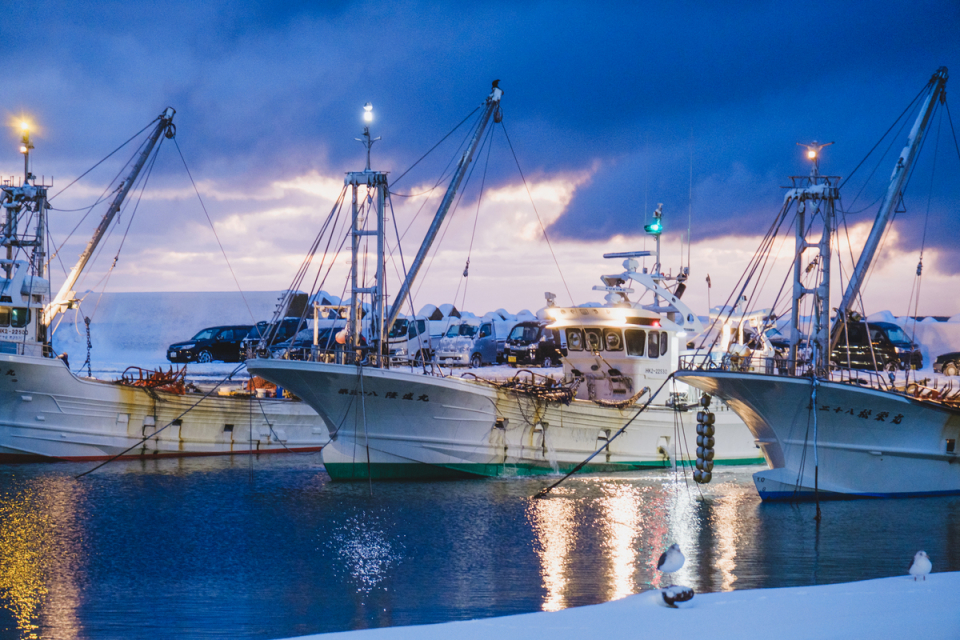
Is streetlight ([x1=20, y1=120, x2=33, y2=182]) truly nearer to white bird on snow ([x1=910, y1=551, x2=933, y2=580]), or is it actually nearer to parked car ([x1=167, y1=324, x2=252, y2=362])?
parked car ([x1=167, y1=324, x2=252, y2=362])

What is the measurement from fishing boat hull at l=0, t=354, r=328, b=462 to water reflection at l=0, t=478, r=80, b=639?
14.4 feet

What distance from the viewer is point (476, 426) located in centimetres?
2392

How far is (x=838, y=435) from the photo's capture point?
21297 mm

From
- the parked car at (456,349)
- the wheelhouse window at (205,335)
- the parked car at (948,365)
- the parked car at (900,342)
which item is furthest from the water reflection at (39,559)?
the parked car at (948,365)

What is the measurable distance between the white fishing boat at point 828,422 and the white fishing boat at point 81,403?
47.6ft

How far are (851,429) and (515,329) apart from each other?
2336cm

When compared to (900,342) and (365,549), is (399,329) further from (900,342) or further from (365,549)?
(365,549)

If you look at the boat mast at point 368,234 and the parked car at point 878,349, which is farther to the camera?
the parked car at point 878,349

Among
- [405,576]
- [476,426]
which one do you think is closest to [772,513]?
[476,426]

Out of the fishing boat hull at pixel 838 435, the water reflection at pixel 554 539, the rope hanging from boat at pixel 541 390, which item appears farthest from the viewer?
the rope hanging from boat at pixel 541 390

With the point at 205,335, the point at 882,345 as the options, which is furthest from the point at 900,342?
the point at 205,335

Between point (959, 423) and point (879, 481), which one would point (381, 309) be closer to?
point (879, 481)

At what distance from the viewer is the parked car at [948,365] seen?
3831cm

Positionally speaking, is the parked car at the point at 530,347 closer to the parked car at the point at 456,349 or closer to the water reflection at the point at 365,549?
the parked car at the point at 456,349
